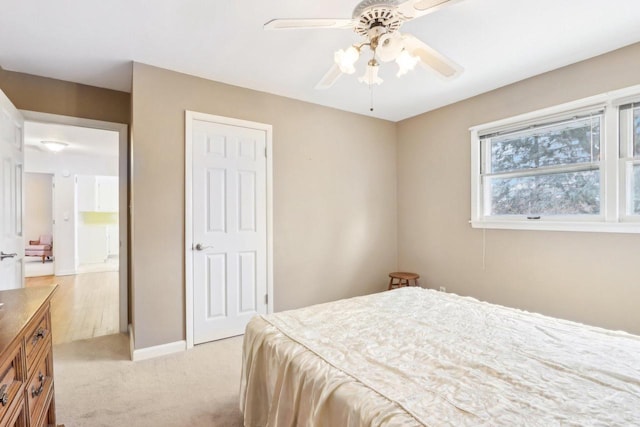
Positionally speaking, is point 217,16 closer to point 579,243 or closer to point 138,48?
point 138,48

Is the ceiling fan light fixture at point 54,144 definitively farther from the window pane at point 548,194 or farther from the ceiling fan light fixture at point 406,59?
the window pane at point 548,194

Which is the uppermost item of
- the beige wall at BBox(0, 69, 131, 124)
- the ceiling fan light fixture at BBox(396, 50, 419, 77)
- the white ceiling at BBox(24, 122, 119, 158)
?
the white ceiling at BBox(24, 122, 119, 158)

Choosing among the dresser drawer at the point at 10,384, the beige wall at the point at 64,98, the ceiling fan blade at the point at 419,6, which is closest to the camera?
the dresser drawer at the point at 10,384

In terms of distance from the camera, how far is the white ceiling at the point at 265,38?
1.92 metres

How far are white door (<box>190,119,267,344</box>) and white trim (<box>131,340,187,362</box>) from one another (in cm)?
13

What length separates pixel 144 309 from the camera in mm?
2578

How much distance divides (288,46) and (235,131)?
40.3 inches

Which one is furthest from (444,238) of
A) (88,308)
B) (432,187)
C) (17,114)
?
(88,308)

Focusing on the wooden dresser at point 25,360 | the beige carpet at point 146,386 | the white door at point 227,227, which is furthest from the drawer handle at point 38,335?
the white door at point 227,227

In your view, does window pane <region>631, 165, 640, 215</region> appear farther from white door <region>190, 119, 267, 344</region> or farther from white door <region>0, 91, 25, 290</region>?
white door <region>0, 91, 25, 290</region>

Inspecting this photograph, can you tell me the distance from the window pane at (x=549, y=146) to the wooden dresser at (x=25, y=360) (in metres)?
3.68

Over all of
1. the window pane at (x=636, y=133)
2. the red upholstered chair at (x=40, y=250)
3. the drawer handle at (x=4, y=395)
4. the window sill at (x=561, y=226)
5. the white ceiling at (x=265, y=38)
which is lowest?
the red upholstered chair at (x=40, y=250)

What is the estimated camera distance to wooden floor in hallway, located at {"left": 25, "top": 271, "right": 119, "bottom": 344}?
126 inches

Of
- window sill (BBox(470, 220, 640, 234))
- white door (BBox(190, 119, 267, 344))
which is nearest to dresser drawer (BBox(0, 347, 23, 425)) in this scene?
white door (BBox(190, 119, 267, 344))
